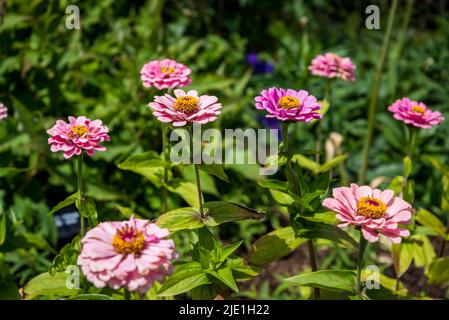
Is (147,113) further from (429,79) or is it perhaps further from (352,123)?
(429,79)

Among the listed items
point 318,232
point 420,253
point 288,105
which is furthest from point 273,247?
point 420,253

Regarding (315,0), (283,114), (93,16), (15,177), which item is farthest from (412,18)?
(283,114)

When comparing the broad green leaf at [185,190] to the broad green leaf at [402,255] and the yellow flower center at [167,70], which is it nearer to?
the yellow flower center at [167,70]

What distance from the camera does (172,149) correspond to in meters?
1.33

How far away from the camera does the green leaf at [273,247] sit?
3.95ft

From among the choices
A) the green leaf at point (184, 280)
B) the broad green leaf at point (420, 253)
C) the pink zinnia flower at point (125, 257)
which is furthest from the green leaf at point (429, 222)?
the pink zinnia flower at point (125, 257)

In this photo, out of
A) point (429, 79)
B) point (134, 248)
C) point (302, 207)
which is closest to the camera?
point (134, 248)

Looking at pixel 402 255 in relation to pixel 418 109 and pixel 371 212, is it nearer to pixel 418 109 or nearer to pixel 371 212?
pixel 418 109

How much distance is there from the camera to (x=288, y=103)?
1.08 m

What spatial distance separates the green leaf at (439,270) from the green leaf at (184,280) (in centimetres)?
61

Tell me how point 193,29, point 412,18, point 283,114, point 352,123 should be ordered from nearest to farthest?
point 283,114
point 352,123
point 193,29
point 412,18

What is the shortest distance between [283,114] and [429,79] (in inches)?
72.4

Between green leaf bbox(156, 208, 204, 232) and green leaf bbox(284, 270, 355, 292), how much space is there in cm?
21

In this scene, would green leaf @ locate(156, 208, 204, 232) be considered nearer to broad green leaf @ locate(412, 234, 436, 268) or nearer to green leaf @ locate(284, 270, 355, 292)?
green leaf @ locate(284, 270, 355, 292)
